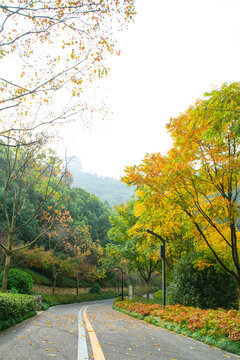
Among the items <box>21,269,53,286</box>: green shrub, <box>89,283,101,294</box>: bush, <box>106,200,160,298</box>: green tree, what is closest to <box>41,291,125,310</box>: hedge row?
<box>89,283,101,294</box>: bush

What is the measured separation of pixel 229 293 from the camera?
11531 millimetres

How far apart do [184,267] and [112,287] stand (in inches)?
1594

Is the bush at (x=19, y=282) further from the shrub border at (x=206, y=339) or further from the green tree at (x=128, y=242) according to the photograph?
the shrub border at (x=206, y=339)

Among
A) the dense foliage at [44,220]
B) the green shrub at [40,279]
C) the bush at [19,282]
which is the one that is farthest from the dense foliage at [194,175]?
the green shrub at [40,279]

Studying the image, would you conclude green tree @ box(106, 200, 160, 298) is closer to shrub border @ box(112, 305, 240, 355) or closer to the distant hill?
shrub border @ box(112, 305, 240, 355)

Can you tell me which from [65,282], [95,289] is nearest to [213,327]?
[65,282]

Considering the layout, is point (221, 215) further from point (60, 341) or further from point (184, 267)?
point (60, 341)

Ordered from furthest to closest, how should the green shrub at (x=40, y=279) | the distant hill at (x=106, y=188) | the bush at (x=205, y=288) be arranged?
the distant hill at (x=106, y=188), the green shrub at (x=40, y=279), the bush at (x=205, y=288)

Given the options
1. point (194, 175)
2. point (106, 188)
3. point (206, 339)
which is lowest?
point (206, 339)

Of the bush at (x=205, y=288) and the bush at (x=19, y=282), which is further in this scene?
the bush at (x=19, y=282)

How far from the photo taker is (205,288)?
1162cm

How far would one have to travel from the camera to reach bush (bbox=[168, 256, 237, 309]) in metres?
11.4

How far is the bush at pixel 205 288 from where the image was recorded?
11.4 m

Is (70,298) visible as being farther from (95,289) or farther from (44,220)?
(95,289)
